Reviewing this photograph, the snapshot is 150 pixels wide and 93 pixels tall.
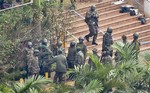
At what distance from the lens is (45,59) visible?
2592 centimetres

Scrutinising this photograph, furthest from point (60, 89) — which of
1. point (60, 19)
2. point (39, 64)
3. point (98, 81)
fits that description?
point (60, 19)

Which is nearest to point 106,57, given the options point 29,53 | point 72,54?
point 72,54

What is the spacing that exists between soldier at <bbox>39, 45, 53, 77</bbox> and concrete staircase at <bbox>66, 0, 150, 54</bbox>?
4.01m

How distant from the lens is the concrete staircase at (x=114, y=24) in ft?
100

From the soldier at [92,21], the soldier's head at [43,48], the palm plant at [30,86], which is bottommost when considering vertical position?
the palm plant at [30,86]

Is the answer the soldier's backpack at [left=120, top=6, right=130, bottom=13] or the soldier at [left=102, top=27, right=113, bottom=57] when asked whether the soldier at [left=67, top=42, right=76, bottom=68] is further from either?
the soldier's backpack at [left=120, top=6, right=130, bottom=13]

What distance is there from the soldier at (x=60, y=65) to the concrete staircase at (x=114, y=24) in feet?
14.8

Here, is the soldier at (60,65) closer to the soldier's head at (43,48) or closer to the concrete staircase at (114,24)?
the soldier's head at (43,48)

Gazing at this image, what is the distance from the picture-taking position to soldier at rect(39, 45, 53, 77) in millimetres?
25781

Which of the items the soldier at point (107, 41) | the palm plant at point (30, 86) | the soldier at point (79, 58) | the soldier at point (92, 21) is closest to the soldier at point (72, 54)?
the soldier at point (79, 58)

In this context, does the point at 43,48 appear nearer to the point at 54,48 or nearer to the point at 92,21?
the point at 54,48

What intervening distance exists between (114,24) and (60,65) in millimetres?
7133

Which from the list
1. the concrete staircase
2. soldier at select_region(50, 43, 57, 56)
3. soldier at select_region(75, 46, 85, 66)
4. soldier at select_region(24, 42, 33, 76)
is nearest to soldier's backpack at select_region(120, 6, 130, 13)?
the concrete staircase

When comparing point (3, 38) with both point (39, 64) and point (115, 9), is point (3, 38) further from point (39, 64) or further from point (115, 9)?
point (115, 9)
